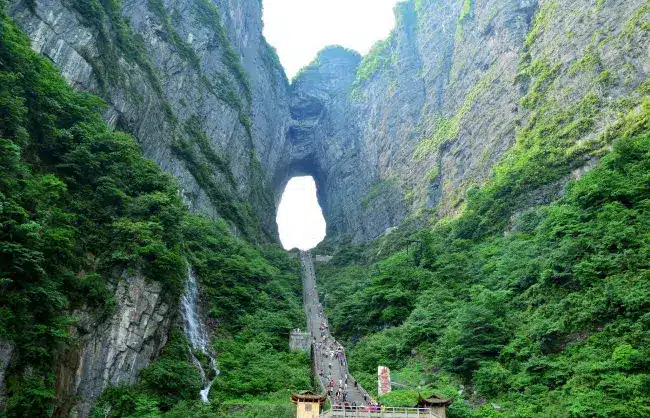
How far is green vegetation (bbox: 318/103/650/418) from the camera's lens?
16.3 metres

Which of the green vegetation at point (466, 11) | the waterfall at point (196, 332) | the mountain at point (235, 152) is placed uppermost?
the green vegetation at point (466, 11)

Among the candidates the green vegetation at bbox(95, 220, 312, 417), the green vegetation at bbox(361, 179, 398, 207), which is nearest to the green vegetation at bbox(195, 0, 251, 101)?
the green vegetation at bbox(361, 179, 398, 207)

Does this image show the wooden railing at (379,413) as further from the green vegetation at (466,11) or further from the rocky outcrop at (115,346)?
the green vegetation at (466,11)

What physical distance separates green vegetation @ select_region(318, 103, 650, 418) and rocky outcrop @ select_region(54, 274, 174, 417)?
983 cm

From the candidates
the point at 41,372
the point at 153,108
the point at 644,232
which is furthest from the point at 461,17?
the point at 41,372

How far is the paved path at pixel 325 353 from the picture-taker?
71.6 ft

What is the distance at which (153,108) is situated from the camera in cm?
4088

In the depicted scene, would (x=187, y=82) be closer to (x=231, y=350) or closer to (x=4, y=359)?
(x=231, y=350)

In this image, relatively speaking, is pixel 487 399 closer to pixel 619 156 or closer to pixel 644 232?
pixel 644 232

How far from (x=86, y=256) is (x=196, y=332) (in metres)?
7.83

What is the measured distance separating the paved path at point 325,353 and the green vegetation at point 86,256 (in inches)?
48.2

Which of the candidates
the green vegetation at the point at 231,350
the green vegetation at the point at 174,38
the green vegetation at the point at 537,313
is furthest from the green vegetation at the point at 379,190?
the green vegetation at the point at 537,313

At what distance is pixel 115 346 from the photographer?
65.9 feet

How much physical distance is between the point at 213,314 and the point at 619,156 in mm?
23460
